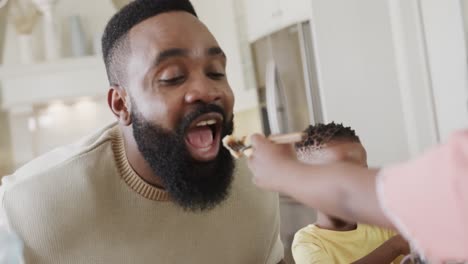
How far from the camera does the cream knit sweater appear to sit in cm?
95

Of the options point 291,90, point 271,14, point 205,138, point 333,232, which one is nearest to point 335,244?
point 333,232

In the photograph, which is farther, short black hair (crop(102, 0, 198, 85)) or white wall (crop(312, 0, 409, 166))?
white wall (crop(312, 0, 409, 166))

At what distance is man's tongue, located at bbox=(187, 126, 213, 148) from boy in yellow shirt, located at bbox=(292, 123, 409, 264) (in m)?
0.21

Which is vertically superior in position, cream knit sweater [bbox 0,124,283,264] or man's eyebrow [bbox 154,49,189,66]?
man's eyebrow [bbox 154,49,189,66]


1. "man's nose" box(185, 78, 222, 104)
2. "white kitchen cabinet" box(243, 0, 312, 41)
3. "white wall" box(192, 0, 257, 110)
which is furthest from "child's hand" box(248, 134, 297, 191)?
"white wall" box(192, 0, 257, 110)

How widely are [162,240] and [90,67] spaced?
300 cm

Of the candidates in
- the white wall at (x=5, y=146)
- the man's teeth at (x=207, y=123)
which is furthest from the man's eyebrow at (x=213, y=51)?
the white wall at (x=5, y=146)

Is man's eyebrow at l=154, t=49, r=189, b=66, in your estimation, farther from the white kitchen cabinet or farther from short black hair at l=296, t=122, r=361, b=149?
the white kitchen cabinet

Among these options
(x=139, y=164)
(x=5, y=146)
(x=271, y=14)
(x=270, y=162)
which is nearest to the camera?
(x=270, y=162)

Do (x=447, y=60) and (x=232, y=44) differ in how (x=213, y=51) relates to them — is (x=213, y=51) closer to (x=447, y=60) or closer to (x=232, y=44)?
(x=447, y=60)

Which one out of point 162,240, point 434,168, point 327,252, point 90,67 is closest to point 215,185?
point 162,240

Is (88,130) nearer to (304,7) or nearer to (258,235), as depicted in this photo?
(304,7)

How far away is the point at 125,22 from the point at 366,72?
156 centimetres

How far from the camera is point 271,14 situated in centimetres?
280
